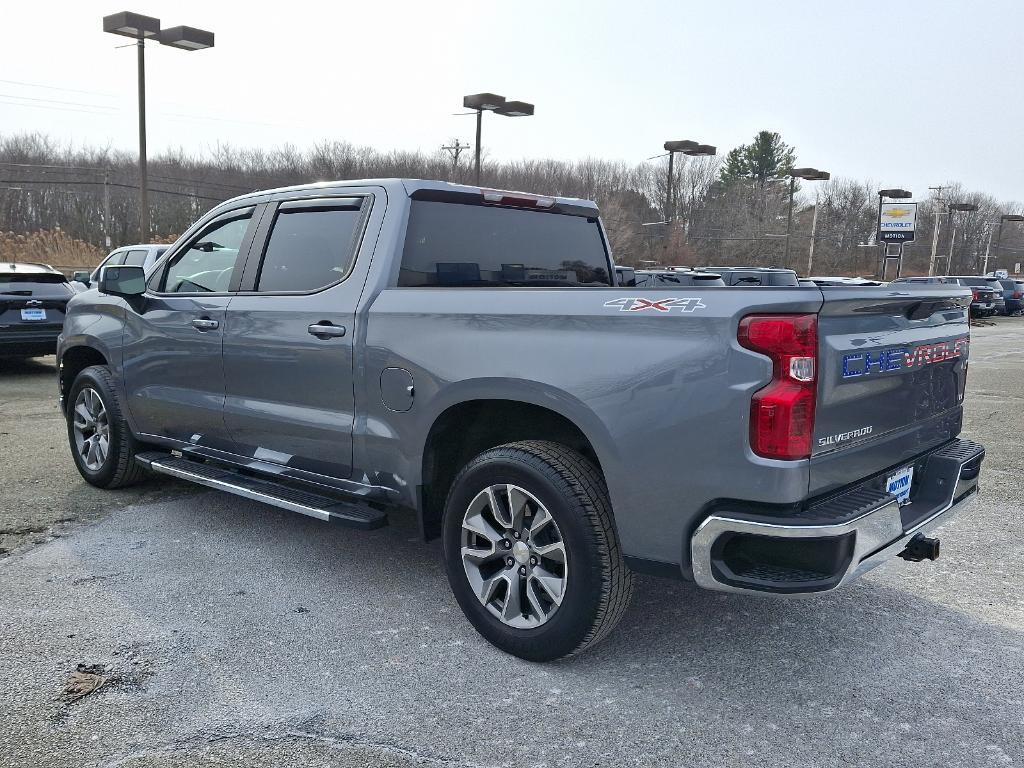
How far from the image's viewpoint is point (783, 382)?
2709mm

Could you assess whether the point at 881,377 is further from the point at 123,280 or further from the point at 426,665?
the point at 123,280

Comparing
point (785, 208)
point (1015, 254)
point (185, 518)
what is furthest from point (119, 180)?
point (1015, 254)

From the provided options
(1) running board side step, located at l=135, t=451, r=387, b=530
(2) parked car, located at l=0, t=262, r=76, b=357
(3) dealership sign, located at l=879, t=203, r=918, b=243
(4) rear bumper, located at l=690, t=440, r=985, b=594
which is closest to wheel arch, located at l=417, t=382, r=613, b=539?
(1) running board side step, located at l=135, t=451, r=387, b=530

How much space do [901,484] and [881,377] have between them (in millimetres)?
559

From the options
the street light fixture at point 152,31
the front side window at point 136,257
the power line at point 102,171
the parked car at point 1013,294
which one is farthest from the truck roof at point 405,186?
the power line at point 102,171

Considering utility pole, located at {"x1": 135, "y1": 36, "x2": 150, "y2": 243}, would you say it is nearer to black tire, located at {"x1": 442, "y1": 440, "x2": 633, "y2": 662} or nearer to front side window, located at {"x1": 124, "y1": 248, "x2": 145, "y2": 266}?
front side window, located at {"x1": 124, "y1": 248, "x2": 145, "y2": 266}

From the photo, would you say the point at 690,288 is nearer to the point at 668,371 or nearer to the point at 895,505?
the point at 668,371

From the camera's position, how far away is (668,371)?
2873 millimetres

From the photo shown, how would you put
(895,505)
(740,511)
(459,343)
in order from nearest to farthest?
(740,511), (895,505), (459,343)

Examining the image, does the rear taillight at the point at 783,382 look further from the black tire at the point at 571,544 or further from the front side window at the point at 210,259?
the front side window at the point at 210,259

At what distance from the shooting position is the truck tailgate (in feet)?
9.21

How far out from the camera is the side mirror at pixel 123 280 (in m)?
5.07

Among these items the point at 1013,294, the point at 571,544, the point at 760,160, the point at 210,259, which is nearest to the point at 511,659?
the point at 571,544

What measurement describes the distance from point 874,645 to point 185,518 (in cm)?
383
